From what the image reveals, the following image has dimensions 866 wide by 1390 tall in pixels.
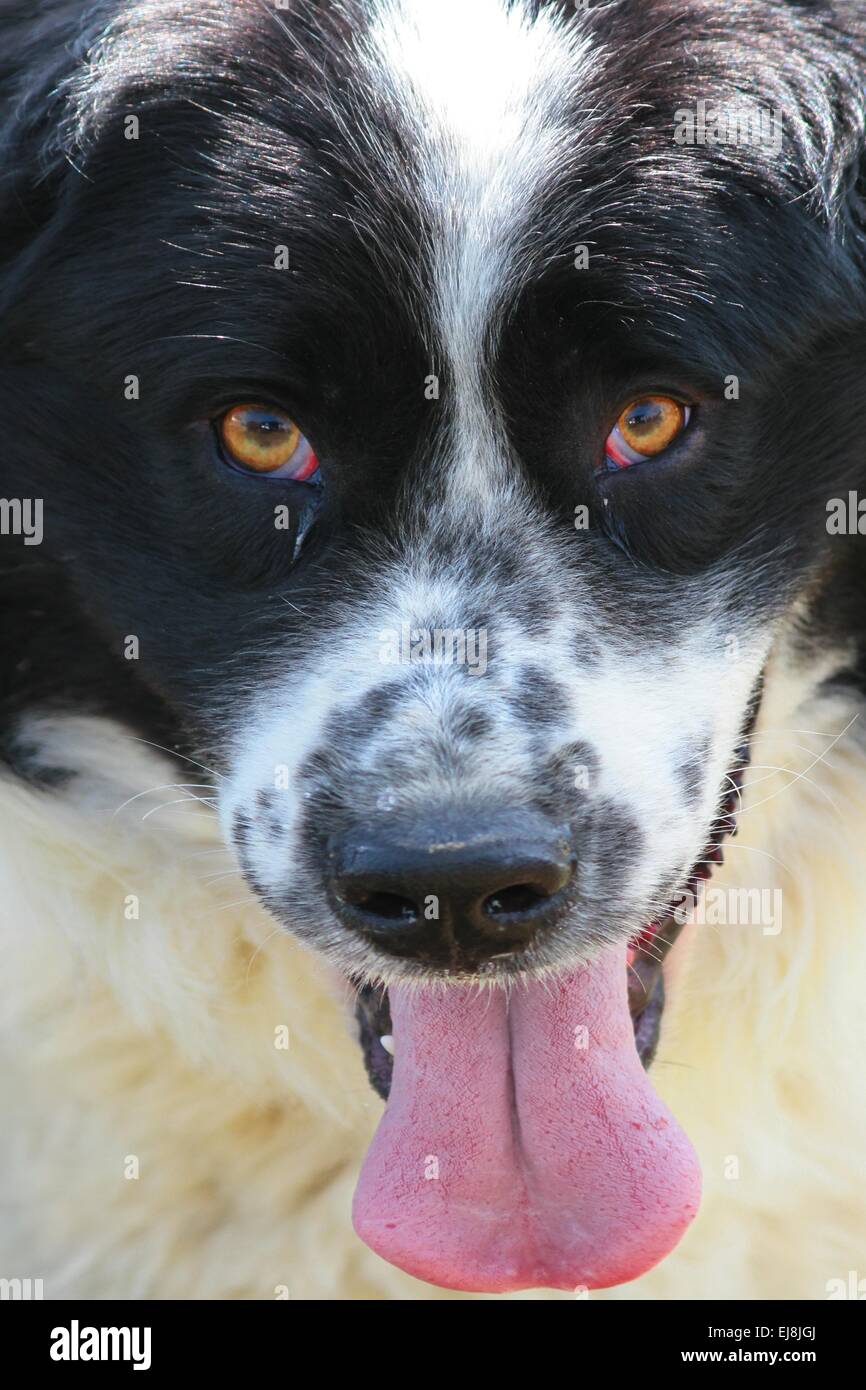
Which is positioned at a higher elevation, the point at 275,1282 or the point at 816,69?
the point at 816,69

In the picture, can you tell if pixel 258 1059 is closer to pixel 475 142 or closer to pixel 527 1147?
pixel 527 1147

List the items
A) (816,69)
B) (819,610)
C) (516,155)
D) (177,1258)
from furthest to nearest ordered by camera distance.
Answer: (177,1258)
(819,610)
(816,69)
(516,155)

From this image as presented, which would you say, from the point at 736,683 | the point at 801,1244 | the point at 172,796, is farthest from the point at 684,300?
the point at 801,1244

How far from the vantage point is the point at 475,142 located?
2.89 meters

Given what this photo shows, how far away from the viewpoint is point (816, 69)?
309 centimetres

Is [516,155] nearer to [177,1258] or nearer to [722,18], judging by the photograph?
[722,18]

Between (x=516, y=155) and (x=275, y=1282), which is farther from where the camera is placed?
(x=275, y=1282)

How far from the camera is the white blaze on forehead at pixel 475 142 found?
2883 mm

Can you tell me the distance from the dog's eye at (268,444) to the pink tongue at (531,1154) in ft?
3.23

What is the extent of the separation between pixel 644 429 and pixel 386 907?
36.8 inches

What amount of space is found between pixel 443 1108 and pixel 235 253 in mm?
1551

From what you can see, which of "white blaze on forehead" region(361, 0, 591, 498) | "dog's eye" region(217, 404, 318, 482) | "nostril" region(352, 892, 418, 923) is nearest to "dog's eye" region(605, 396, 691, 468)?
"white blaze on forehead" region(361, 0, 591, 498)

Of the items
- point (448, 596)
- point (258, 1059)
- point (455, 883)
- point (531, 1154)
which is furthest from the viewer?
point (258, 1059)

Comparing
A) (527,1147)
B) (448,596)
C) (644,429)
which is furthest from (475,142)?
(527,1147)
